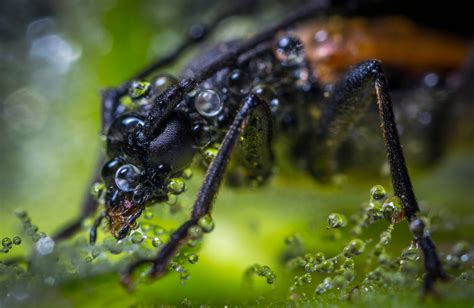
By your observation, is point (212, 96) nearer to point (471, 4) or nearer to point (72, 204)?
point (72, 204)

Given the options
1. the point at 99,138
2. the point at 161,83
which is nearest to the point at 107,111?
the point at 161,83

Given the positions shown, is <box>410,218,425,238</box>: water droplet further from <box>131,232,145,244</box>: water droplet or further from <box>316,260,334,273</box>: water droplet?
<box>131,232,145,244</box>: water droplet

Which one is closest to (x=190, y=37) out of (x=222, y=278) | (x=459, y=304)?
(x=222, y=278)

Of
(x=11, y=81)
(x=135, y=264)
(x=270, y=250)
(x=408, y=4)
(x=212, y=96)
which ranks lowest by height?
(x=135, y=264)

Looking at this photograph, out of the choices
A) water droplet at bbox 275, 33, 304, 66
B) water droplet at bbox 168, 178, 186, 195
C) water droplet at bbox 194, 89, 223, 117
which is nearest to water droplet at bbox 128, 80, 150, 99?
water droplet at bbox 194, 89, 223, 117

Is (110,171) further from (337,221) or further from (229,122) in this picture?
(337,221)

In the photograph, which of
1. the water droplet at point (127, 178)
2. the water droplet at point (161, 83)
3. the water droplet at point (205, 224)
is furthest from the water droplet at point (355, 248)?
the water droplet at point (161, 83)

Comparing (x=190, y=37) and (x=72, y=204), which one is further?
(x=190, y=37)
